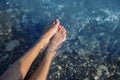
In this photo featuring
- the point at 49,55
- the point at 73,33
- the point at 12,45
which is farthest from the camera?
the point at 73,33

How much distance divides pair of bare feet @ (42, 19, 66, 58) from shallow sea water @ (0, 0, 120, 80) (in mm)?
132

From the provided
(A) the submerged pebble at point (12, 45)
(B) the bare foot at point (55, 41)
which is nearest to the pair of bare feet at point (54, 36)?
Result: (B) the bare foot at point (55, 41)

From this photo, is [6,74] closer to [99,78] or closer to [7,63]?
[7,63]

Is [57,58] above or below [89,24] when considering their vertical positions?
below

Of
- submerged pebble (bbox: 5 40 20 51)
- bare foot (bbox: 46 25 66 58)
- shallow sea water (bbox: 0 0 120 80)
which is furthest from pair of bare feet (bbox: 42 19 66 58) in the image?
submerged pebble (bbox: 5 40 20 51)

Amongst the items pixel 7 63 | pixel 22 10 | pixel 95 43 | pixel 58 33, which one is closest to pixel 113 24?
pixel 95 43

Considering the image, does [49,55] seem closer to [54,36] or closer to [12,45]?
[54,36]

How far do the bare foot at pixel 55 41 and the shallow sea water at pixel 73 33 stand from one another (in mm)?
117

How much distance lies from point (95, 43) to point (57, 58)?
0.83 metres

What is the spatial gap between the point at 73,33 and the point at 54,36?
43 centimetres

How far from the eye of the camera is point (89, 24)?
532cm

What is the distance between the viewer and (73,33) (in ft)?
16.6

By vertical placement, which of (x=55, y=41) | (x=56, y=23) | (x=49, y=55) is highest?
(x=56, y=23)

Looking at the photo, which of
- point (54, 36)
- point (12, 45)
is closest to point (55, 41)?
point (54, 36)
